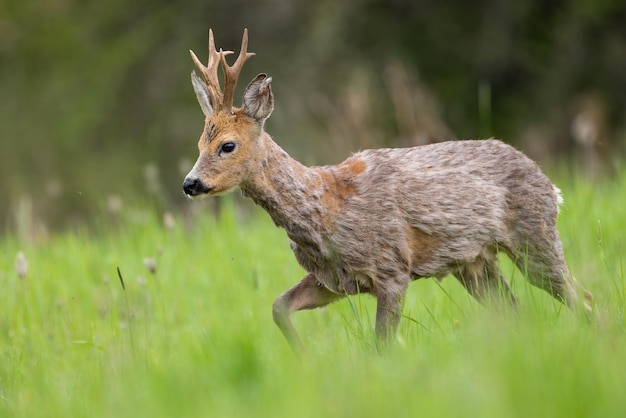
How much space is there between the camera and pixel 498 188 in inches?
246

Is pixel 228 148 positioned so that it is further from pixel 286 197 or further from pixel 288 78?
pixel 288 78

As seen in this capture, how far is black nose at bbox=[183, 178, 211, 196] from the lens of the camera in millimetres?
5535

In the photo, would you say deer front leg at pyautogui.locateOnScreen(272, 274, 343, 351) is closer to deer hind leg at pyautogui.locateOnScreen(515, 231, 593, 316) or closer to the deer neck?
the deer neck

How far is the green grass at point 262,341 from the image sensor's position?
11.6ft

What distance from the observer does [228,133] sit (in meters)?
5.70

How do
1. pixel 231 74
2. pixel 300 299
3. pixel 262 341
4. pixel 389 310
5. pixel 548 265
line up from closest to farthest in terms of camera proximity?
pixel 262 341 → pixel 389 310 → pixel 231 74 → pixel 300 299 → pixel 548 265

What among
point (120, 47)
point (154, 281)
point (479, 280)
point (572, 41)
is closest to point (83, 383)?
point (479, 280)

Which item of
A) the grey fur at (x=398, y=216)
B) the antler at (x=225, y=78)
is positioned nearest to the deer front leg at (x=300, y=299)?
the grey fur at (x=398, y=216)

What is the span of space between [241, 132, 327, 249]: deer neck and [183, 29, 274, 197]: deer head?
0.07 m

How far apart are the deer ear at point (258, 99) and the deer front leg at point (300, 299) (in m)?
0.85

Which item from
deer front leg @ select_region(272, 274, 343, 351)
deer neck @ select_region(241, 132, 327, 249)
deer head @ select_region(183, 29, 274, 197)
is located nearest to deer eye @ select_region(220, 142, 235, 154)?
deer head @ select_region(183, 29, 274, 197)

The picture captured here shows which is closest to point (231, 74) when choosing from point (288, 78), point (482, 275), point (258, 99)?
point (258, 99)

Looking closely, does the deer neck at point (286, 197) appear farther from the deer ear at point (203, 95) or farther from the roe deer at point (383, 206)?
the deer ear at point (203, 95)

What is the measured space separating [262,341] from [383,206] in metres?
1.20
